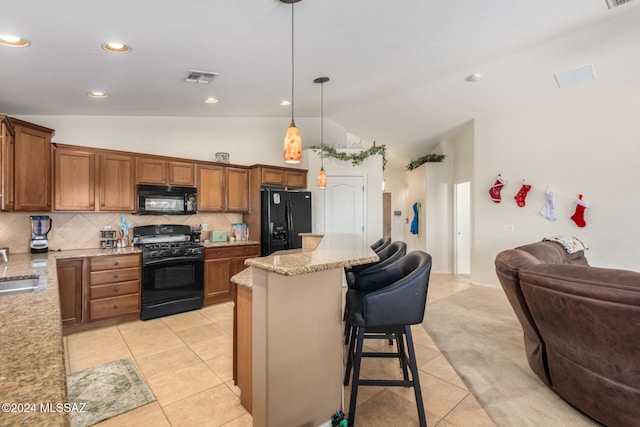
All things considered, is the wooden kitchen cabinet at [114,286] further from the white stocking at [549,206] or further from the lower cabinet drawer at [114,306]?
the white stocking at [549,206]

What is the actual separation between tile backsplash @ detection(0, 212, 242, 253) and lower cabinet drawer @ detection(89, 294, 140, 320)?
89cm

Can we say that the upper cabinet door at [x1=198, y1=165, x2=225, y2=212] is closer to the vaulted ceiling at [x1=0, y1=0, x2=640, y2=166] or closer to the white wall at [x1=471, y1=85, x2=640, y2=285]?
the vaulted ceiling at [x1=0, y1=0, x2=640, y2=166]

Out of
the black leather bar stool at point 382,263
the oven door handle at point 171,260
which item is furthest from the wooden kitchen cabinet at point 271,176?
the black leather bar stool at point 382,263

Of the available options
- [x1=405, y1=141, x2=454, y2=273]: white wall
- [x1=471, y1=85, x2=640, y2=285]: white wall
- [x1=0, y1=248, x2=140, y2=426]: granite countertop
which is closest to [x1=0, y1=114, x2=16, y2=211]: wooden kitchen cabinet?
[x1=0, y1=248, x2=140, y2=426]: granite countertop

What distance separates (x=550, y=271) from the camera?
1884mm

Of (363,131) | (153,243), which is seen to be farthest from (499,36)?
(153,243)

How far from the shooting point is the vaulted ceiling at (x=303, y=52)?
2.21 m

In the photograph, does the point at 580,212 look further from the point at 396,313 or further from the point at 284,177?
the point at 284,177

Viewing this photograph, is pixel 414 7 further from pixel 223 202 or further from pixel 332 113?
pixel 223 202

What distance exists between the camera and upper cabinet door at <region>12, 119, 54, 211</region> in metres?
3.07

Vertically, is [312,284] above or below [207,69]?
below

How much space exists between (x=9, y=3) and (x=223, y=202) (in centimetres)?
320

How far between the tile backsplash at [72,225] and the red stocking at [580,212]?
5.55m

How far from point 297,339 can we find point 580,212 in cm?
469
